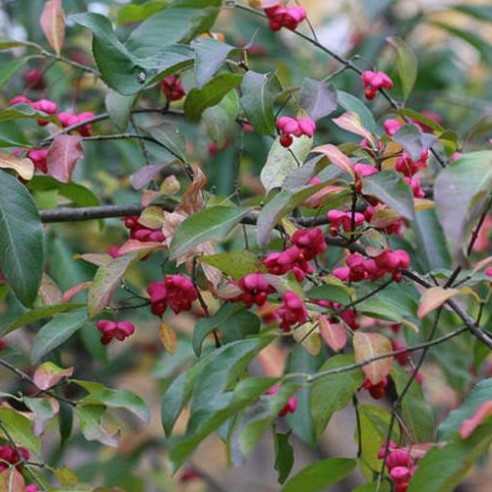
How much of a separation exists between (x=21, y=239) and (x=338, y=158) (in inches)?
14.5

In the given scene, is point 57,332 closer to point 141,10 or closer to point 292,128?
point 292,128

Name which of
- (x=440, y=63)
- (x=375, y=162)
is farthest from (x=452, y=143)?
(x=440, y=63)

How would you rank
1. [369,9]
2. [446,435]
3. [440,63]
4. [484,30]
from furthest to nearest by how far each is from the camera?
[484,30] < [440,63] < [369,9] < [446,435]

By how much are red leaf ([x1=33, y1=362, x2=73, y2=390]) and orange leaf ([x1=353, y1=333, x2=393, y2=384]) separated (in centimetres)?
34

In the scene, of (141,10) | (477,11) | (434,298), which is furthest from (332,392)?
(477,11)

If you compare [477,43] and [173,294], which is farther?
[477,43]

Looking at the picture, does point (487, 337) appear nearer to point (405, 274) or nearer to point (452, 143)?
point (405, 274)

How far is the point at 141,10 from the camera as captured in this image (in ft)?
4.94

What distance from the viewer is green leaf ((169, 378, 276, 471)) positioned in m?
0.93

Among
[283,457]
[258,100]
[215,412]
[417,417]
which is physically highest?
[258,100]

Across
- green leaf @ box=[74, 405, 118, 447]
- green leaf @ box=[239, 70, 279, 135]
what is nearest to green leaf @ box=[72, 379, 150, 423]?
green leaf @ box=[74, 405, 118, 447]

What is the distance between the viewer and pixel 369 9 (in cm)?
225

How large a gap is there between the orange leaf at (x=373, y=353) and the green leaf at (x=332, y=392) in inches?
0.8

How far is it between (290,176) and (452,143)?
31 cm
